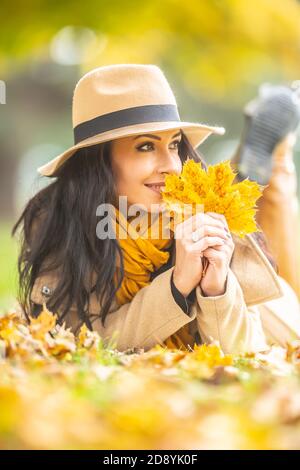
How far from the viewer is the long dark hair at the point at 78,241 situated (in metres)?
2.87

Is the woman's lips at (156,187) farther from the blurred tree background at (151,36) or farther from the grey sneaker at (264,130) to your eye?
the grey sneaker at (264,130)

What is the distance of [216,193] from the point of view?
8.50 ft

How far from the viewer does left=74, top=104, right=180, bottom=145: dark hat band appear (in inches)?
110

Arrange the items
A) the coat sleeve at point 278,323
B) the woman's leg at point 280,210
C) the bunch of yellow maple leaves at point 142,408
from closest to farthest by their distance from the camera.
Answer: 1. the bunch of yellow maple leaves at point 142,408
2. the coat sleeve at point 278,323
3. the woman's leg at point 280,210

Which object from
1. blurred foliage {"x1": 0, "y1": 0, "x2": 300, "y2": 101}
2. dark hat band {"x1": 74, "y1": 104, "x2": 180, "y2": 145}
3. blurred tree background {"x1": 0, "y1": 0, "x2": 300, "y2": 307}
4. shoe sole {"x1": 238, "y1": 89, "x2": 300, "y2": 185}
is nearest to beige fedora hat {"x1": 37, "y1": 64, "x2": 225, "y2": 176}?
dark hat band {"x1": 74, "y1": 104, "x2": 180, "y2": 145}

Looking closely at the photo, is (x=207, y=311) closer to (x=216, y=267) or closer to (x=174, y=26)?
(x=216, y=267)

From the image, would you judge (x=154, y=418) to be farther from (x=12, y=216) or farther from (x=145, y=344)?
(x=12, y=216)

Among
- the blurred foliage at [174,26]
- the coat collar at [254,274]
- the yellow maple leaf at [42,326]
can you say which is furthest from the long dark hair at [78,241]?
the blurred foliage at [174,26]

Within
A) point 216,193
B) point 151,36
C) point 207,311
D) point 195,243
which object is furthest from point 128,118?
point 151,36

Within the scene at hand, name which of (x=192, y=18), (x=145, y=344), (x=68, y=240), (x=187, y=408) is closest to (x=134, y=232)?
(x=68, y=240)

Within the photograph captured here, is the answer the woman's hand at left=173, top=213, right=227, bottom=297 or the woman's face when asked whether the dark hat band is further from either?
the woman's hand at left=173, top=213, right=227, bottom=297

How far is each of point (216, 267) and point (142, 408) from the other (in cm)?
121

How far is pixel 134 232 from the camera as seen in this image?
9.42ft
